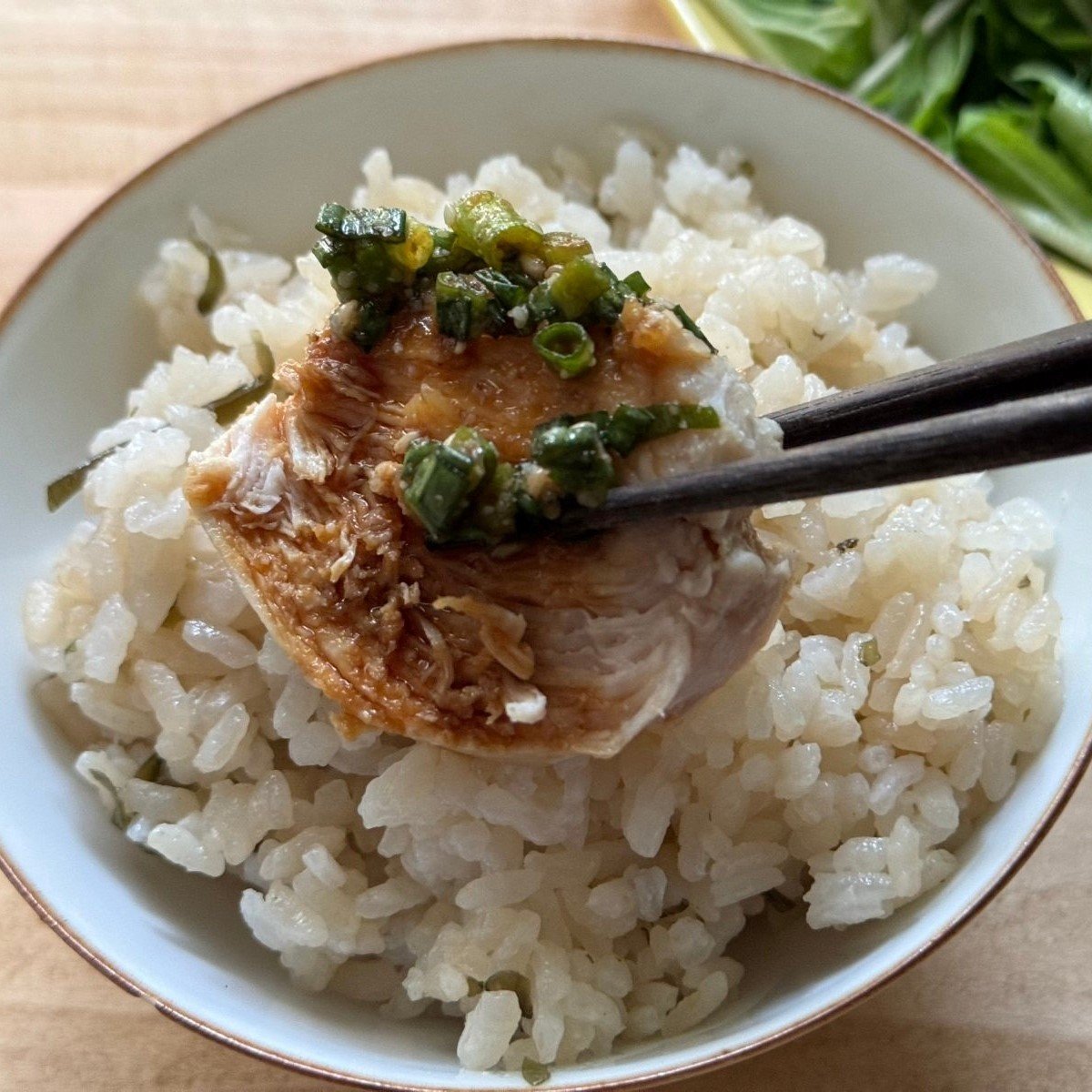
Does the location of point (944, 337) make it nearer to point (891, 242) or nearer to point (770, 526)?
A: point (891, 242)

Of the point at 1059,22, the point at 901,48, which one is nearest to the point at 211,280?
the point at 901,48

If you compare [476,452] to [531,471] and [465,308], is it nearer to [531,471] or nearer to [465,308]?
[531,471]

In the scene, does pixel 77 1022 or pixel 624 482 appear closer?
pixel 624 482

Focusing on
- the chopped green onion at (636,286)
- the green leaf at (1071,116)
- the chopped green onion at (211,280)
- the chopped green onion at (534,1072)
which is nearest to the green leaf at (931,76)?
the green leaf at (1071,116)

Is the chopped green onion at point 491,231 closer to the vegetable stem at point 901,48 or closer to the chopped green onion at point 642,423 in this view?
the chopped green onion at point 642,423

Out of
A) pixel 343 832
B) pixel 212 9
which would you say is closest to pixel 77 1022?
pixel 343 832

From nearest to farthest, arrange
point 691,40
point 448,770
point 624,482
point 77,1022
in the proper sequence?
1. point 624,482
2. point 448,770
3. point 77,1022
4. point 691,40

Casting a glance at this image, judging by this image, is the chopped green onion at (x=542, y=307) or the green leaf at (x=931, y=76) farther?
the green leaf at (x=931, y=76)
